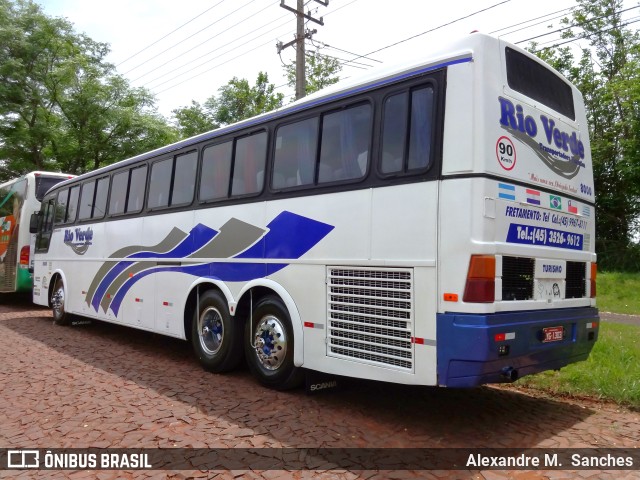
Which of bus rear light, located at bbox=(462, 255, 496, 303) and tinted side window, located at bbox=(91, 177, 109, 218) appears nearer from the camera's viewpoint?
bus rear light, located at bbox=(462, 255, 496, 303)

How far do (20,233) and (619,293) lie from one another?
669 inches

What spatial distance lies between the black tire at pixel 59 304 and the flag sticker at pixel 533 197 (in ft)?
32.0

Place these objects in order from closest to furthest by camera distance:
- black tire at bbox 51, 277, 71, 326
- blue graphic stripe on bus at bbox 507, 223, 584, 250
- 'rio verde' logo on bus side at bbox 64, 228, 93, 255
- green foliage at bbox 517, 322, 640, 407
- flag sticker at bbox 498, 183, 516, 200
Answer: flag sticker at bbox 498, 183, 516, 200 < blue graphic stripe on bus at bbox 507, 223, 584, 250 < green foliage at bbox 517, 322, 640, 407 < 'rio verde' logo on bus side at bbox 64, 228, 93, 255 < black tire at bbox 51, 277, 71, 326

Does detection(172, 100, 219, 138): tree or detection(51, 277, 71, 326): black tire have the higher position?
detection(172, 100, 219, 138): tree

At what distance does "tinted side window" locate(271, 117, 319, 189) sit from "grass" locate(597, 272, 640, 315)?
11.1 meters

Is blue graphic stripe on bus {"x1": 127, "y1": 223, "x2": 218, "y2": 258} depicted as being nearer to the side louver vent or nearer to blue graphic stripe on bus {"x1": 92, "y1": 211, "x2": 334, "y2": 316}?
blue graphic stripe on bus {"x1": 92, "y1": 211, "x2": 334, "y2": 316}

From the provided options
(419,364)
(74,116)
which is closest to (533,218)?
(419,364)

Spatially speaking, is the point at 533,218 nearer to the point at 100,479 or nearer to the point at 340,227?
the point at 340,227

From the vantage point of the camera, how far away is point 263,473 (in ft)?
12.7

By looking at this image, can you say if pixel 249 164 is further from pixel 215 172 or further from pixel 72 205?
pixel 72 205

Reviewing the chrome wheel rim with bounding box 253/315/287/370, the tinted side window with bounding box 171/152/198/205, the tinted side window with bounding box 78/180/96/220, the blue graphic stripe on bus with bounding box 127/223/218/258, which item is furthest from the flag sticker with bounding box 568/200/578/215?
the tinted side window with bounding box 78/180/96/220

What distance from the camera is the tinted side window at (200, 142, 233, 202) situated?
6934 millimetres

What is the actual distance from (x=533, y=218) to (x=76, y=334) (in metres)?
8.87

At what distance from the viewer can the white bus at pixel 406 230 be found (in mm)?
4270
